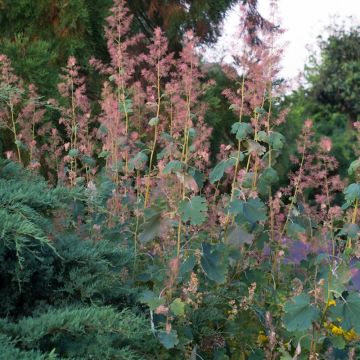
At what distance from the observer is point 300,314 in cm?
286

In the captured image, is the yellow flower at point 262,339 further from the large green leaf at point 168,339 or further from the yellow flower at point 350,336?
the large green leaf at point 168,339

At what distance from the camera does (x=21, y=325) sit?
8.05 ft

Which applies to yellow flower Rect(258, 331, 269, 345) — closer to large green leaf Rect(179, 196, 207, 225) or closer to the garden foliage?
the garden foliage

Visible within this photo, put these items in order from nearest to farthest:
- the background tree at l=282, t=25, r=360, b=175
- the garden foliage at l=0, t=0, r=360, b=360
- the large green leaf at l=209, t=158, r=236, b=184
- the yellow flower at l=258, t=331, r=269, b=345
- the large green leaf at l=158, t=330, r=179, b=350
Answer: the garden foliage at l=0, t=0, r=360, b=360 < the large green leaf at l=158, t=330, r=179, b=350 < the large green leaf at l=209, t=158, r=236, b=184 < the yellow flower at l=258, t=331, r=269, b=345 < the background tree at l=282, t=25, r=360, b=175

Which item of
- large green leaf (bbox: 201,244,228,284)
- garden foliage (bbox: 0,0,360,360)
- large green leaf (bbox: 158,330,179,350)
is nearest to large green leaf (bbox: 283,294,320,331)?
garden foliage (bbox: 0,0,360,360)

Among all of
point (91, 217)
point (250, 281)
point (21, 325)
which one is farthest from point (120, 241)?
point (21, 325)

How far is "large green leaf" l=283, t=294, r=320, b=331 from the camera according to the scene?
282 centimetres

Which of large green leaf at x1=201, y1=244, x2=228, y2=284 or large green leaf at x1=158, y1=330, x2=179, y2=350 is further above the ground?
large green leaf at x1=201, y1=244, x2=228, y2=284

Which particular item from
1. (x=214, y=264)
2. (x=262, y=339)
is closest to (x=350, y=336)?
(x=262, y=339)

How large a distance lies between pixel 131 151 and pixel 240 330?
158 centimetres

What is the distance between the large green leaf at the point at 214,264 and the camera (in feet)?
9.49

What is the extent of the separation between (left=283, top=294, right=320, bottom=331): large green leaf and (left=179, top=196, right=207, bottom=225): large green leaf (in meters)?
0.55

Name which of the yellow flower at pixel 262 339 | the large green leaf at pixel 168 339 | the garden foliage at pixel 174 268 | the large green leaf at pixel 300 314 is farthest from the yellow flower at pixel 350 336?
the large green leaf at pixel 168 339

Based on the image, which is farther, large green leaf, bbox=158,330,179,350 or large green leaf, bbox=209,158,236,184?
large green leaf, bbox=209,158,236,184
